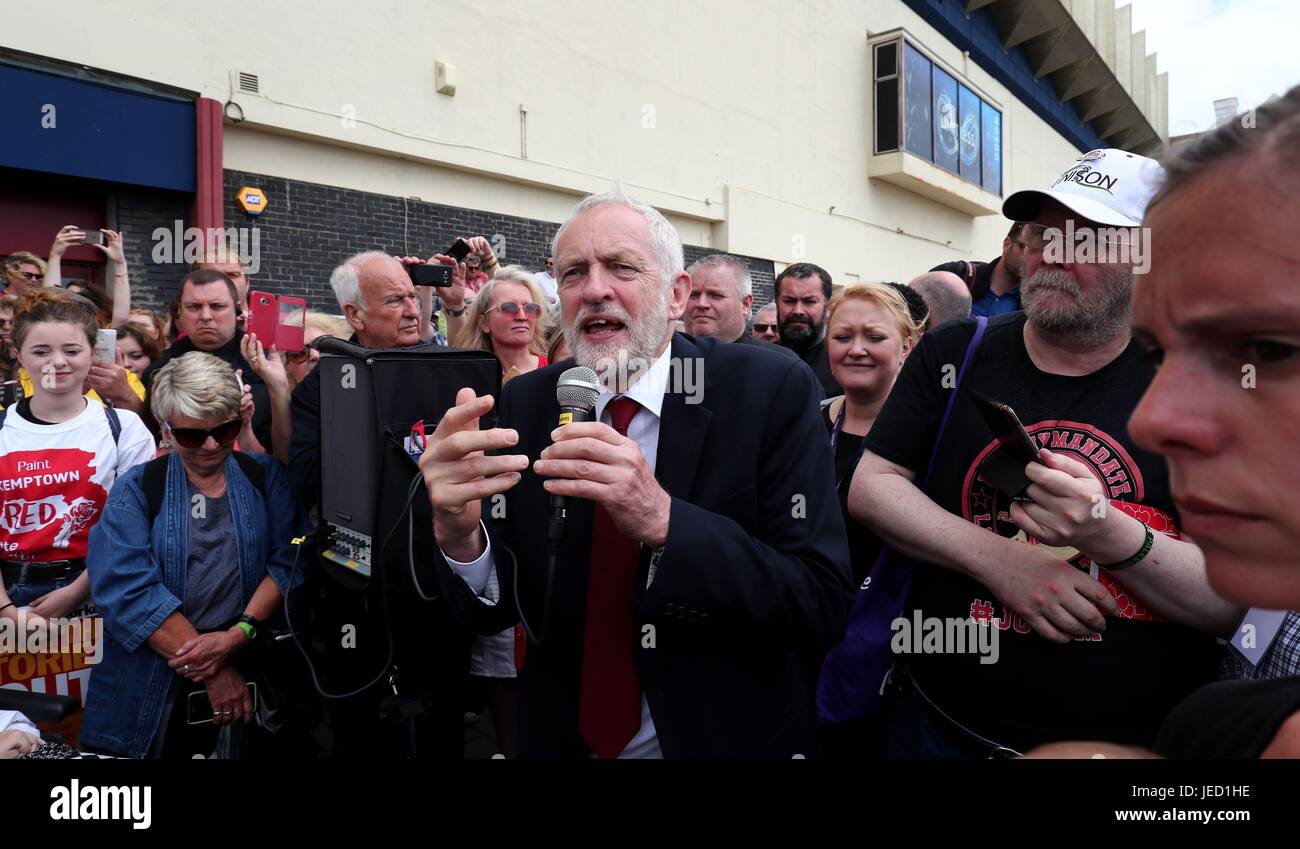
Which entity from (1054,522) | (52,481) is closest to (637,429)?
(1054,522)

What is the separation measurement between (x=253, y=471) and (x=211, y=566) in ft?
1.39

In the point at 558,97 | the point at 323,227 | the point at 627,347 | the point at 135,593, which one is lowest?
the point at 135,593

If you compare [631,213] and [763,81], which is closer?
[631,213]

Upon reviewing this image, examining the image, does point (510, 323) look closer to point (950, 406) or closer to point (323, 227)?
point (950, 406)

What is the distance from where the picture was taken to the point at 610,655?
184 centimetres

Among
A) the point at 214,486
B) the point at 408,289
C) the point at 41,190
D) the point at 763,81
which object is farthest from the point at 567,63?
the point at 214,486

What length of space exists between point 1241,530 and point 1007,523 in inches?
53.3

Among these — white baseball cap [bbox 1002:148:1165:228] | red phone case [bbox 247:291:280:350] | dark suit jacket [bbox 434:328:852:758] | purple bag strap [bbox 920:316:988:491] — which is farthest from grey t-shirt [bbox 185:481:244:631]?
white baseball cap [bbox 1002:148:1165:228]

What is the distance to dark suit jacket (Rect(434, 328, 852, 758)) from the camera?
1.70 metres

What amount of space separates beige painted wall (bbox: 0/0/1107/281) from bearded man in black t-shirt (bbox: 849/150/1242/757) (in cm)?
866
